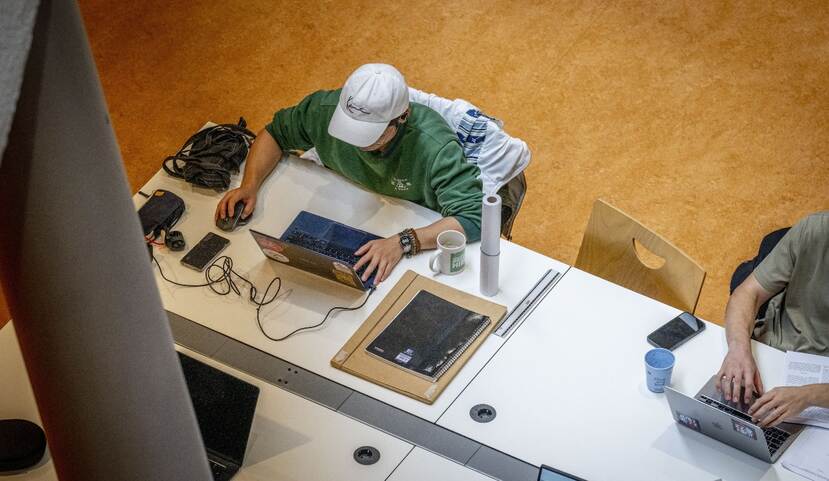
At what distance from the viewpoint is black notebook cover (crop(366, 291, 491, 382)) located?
3.04 meters

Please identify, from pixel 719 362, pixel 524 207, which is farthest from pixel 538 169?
pixel 719 362

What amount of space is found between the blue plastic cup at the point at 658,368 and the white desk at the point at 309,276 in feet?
1.54

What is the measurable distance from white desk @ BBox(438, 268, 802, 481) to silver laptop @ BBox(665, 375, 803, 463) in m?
0.04

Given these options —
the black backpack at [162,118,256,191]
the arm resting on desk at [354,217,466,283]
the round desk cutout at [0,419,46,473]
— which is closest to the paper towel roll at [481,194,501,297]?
the arm resting on desk at [354,217,466,283]

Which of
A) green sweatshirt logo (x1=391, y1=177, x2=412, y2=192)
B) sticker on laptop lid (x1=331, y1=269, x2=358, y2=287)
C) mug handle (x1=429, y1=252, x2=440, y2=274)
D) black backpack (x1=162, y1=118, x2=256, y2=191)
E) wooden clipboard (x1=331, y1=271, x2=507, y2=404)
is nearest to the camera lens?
wooden clipboard (x1=331, y1=271, x2=507, y2=404)

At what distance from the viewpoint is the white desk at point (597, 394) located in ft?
8.97

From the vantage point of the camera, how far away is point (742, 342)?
2.96m

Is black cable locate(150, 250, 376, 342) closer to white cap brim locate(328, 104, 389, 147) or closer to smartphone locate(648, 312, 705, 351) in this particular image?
white cap brim locate(328, 104, 389, 147)

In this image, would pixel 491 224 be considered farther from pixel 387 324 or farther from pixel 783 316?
pixel 783 316

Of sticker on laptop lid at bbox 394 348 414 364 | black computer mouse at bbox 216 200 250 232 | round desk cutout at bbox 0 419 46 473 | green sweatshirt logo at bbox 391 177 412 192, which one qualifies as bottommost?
round desk cutout at bbox 0 419 46 473

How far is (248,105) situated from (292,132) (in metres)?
1.79

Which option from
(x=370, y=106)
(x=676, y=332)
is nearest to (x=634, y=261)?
(x=676, y=332)

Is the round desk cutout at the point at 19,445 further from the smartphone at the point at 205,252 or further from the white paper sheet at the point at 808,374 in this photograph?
the white paper sheet at the point at 808,374

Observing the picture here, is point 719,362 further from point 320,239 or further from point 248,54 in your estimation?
point 248,54
